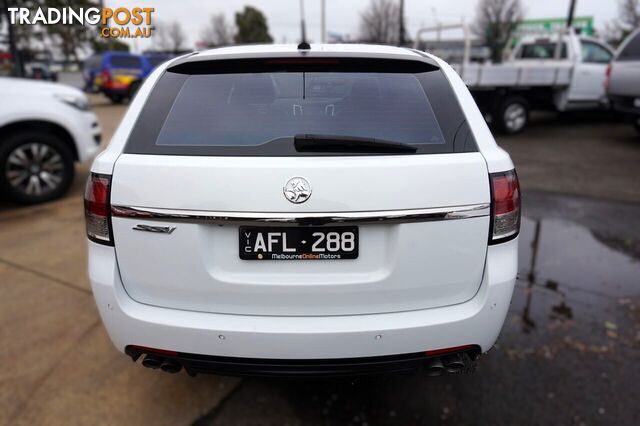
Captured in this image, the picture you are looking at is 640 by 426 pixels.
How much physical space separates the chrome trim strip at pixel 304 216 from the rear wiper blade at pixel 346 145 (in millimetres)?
248

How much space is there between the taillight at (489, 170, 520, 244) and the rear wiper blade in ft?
1.12

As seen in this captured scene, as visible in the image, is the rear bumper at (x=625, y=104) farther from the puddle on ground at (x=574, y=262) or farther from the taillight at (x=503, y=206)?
the taillight at (x=503, y=206)

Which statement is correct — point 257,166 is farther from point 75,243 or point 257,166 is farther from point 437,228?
point 75,243

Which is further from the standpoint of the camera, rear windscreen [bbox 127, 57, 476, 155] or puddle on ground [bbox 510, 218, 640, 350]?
puddle on ground [bbox 510, 218, 640, 350]

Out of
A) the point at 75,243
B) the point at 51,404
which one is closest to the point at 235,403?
the point at 51,404

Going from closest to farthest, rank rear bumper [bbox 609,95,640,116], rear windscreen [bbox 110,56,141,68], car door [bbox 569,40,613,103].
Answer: rear bumper [bbox 609,95,640,116] < car door [bbox 569,40,613,103] < rear windscreen [bbox 110,56,141,68]

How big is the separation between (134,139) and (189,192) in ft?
1.24

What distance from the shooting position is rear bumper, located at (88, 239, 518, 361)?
1764mm

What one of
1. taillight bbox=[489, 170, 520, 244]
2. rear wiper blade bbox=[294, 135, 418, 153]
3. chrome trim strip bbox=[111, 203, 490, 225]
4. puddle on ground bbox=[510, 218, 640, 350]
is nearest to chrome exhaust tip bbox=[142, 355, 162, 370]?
chrome trim strip bbox=[111, 203, 490, 225]

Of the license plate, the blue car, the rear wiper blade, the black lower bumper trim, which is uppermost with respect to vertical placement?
the rear wiper blade

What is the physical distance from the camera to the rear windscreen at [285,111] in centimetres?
182

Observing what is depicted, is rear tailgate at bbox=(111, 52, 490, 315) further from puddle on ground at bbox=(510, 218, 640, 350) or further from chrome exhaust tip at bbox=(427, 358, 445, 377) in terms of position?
puddle on ground at bbox=(510, 218, 640, 350)

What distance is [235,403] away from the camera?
92.3 inches

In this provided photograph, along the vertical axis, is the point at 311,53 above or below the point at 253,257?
above
